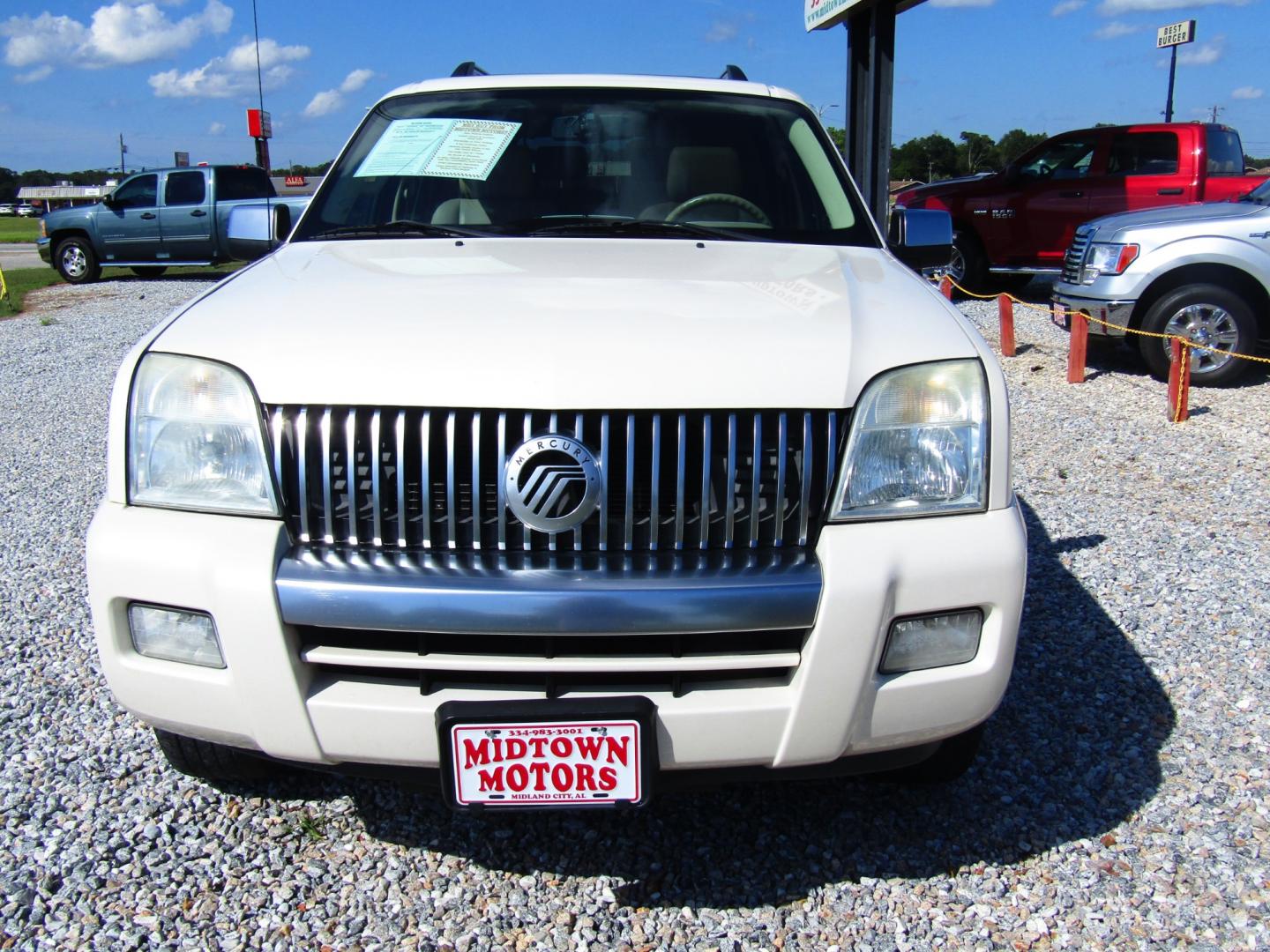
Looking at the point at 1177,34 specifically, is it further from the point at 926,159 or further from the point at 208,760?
the point at 926,159

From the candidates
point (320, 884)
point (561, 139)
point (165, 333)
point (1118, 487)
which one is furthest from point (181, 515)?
point (1118, 487)

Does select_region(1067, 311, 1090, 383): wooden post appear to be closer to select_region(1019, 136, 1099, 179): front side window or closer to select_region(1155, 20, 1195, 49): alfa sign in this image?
select_region(1019, 136, 1099, 179): front side window

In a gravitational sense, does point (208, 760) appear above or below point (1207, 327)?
below

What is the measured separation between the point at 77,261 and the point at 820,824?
18672 millimetres

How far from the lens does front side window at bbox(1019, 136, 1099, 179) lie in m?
12.0

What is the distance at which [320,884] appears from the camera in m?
2.32

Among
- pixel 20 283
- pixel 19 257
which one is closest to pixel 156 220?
pixel 20 283

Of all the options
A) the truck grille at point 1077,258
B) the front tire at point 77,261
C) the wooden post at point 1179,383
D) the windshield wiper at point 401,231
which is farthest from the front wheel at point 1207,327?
the front tire at point 77,261

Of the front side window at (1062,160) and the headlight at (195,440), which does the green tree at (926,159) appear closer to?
the front side window at (1062,160)

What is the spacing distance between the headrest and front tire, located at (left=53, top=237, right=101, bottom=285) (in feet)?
56.2

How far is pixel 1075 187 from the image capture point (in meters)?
12.0

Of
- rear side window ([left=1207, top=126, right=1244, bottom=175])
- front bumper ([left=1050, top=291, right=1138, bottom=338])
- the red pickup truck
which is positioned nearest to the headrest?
front bumper ([left=1050, top=291, right=1138, bottom=338])

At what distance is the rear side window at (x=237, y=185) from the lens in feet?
55.7

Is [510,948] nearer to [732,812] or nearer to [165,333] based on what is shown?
[732,812]
